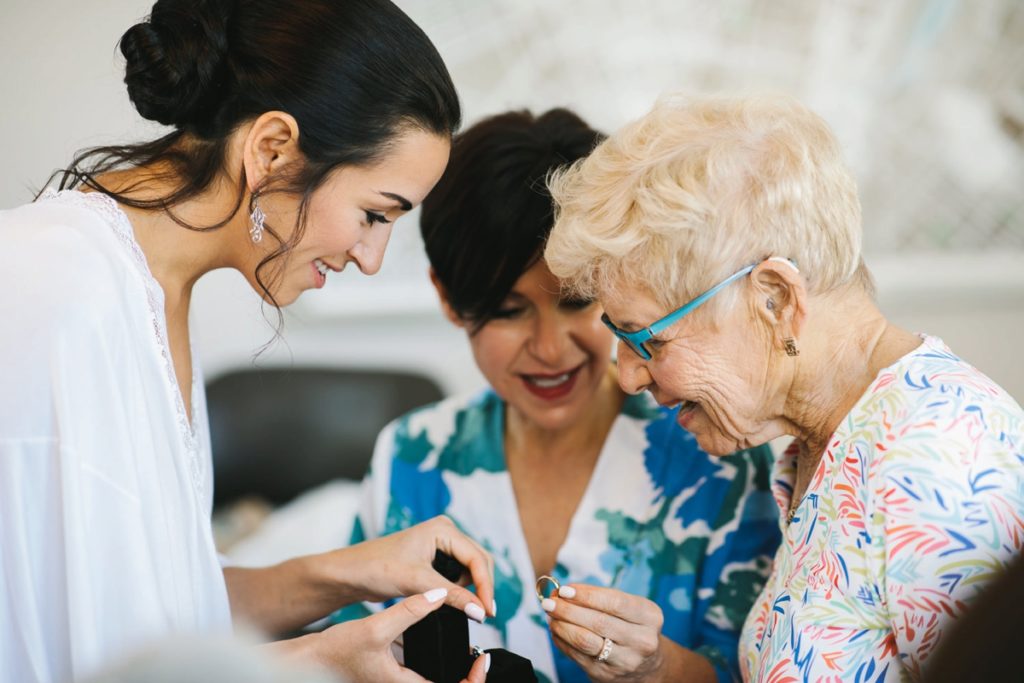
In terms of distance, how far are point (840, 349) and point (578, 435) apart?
0.73m

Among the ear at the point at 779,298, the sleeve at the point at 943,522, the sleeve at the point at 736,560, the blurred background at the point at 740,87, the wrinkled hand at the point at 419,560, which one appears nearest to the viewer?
the sleeve at the point at 943,522

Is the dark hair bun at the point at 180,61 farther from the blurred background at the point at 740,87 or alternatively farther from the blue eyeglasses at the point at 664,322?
the blurred background at the point at 740,87

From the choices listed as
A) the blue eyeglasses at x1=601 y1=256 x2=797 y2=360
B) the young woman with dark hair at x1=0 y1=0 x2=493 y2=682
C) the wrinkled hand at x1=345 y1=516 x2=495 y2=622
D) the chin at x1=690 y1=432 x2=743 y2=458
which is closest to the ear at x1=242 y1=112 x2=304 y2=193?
the young woman with dark hair at x1=0 y1=0 x2=493 y2=682

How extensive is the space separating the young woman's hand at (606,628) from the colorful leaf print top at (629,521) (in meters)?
0.24

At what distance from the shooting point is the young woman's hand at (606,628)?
52.7 inches

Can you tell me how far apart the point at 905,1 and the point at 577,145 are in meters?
1.60

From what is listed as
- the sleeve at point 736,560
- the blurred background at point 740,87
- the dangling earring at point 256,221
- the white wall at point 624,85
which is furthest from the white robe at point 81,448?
the white wall at point 624,85

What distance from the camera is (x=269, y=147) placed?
4.47 feet

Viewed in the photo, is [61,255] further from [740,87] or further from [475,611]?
[740,87]

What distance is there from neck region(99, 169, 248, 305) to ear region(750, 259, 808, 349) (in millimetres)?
771

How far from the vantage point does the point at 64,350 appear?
119cm

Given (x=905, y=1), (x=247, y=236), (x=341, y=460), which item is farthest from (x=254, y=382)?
(x=905, y=1)

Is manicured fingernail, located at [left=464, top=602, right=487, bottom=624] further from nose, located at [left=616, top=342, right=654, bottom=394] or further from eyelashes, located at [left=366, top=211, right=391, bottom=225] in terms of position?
eyelashes, located at [left=366, top=211, right=391, bottom=225]

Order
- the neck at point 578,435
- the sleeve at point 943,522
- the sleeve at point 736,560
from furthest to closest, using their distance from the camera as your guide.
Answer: the neck at point 578,435, the sleeve at point 736,560, the sleeve at point 943,522
